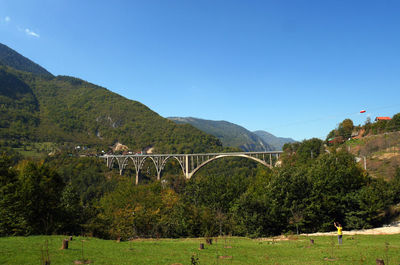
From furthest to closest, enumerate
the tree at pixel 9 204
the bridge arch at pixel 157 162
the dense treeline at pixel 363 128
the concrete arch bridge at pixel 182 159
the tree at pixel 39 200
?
the bridge arch at pixel 157 162 → the concrete arch bridge at pixel 182 159 → the dense treeline at pixel 363 128 → the tree at pixel 39 200 → the tree at pixel 9 204

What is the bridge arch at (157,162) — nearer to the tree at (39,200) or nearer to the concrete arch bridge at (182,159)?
the concrete arch bridge at (182,159)

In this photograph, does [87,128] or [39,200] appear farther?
[87,128]

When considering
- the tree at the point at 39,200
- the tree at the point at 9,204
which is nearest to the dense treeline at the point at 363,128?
the tree at the point at 39,200

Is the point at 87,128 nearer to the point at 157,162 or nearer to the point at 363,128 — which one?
the point at 157,162

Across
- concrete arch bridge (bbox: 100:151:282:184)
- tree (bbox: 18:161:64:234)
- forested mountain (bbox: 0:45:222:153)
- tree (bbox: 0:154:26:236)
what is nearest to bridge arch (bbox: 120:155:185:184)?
concrete arch bridge (bbox: 100:151:282:184)

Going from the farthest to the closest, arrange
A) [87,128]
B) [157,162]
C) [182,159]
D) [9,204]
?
[87,128] → [157,162] → [182,159] → [9,204]

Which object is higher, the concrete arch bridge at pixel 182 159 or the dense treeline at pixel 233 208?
the concrete arch bridge at pixel 182 159

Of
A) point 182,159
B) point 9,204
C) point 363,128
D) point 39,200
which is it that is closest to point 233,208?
point 39,200

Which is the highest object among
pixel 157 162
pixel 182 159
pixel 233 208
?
pixel 182 159

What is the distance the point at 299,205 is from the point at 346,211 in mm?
5466

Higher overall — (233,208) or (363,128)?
(363,128)

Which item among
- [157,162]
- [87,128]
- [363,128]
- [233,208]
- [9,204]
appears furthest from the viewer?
[87,128]

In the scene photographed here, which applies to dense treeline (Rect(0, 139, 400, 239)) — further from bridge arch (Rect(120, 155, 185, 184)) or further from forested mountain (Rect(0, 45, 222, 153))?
forested mountain (Rect(0, 45, 222, 153))

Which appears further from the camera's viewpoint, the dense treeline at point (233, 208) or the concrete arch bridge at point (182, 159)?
the concrete arch bridge at point (182, 159)
